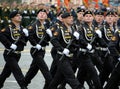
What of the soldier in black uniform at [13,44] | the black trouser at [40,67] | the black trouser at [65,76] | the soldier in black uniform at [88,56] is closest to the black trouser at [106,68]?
the soldier in black uniform at [88,56]

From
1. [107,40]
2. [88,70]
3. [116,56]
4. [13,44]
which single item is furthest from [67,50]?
[107,40]

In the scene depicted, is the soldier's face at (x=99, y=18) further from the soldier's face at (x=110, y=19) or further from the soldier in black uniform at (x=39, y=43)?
the soldier in black uniform at (x=39, y=43)

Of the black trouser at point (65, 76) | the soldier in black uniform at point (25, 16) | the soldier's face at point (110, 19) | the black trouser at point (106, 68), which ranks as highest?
the soldier's face at point (110, 19)

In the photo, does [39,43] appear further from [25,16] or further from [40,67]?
[25,16]

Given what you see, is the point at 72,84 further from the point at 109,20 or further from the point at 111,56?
the point at 109,20

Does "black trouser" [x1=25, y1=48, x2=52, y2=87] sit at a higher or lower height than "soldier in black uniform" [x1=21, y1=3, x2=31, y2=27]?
higher

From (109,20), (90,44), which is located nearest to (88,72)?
(90,44)

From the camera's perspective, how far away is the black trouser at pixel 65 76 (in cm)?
1198

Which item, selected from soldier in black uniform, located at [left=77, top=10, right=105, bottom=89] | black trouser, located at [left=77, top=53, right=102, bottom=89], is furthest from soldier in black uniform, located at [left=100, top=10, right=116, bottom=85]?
black trouser, located at [left=77, top=53, right=102, bottom=89]

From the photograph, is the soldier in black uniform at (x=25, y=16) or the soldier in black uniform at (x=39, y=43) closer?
the soldier in black uniform at (x=39, y=43)

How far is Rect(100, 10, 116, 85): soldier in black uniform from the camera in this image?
43.9 feet

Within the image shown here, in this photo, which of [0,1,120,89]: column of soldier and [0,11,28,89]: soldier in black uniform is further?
[0,11,28,89]: soldier in black uniform

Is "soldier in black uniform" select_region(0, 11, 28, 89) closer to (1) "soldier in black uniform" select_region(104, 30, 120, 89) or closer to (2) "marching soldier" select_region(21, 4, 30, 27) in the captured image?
(1) "soldier in black uniform" select_region(104, 30, 120, 89)

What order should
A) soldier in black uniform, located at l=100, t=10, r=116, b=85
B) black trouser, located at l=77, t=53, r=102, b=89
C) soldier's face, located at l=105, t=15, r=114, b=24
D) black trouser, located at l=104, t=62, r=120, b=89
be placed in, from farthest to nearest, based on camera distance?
1. soldier's face, located at l=105, t=15, r=114, b=24
2. soldier in black uniform, located at l=100, t=10, r=116, b=85
3. black trouser, located at l=77, t=53, r=102, b=89
4. black trouser, located at l=104, t=62, r=120, b=89
